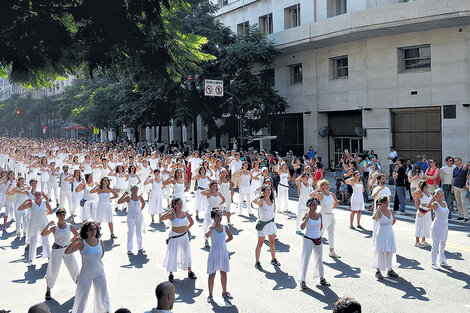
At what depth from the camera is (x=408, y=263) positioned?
34.2ft

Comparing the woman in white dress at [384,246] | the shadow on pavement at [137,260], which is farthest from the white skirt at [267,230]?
the shadow on pavement at [137,260]

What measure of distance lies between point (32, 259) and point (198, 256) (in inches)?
140

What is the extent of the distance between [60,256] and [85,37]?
477cm

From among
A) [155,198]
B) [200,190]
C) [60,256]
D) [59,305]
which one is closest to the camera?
[59,305]

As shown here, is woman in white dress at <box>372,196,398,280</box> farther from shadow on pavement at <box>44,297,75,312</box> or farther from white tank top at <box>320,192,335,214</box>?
shadow on pavement at <box>44,297,75,312</box>

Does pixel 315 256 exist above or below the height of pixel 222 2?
below

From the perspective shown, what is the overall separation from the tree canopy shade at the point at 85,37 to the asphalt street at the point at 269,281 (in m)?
3.95

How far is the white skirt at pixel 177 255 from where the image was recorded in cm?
953

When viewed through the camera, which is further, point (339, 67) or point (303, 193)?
point (339, 67)

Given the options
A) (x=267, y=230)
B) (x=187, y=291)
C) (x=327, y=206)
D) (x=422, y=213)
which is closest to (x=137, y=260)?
(x=187, y=291)

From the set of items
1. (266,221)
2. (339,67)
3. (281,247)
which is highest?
(339,67)

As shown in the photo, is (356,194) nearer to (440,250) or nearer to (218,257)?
(440,250)

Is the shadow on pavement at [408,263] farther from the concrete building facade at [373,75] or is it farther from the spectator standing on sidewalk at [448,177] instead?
the concrete building facade at [373,75]

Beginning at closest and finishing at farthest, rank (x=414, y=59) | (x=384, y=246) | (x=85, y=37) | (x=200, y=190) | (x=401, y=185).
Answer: (x=85, y=37) → (x=384, y=246) → (x=200, y=190) → (x=401, y=185) → (x=414, y=59)
